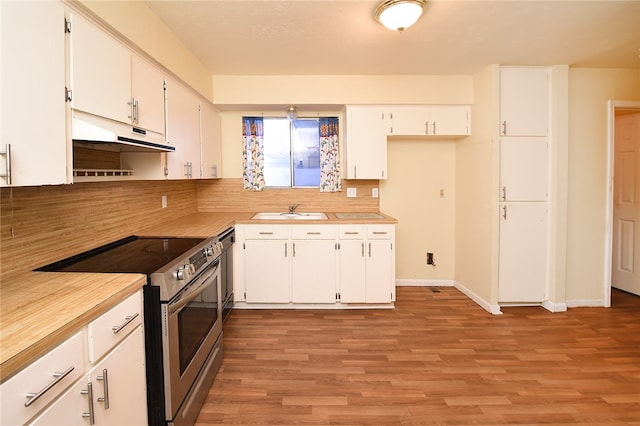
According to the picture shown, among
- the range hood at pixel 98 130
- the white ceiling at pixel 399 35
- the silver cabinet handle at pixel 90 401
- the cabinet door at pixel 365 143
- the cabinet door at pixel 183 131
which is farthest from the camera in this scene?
the cabinet door at pixel 365 143

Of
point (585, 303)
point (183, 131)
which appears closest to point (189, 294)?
point (183, 131)

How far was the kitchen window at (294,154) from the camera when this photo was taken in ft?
13.5

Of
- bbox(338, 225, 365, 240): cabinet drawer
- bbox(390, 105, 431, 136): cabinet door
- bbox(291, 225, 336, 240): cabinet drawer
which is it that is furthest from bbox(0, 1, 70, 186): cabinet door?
bbox(390, 105, 431, 136): cabinet door

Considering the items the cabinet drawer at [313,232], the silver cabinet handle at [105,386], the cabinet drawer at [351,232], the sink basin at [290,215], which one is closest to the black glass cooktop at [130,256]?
the silver cabinet handle at [105,386]

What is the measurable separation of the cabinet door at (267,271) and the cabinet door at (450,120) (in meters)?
2.11

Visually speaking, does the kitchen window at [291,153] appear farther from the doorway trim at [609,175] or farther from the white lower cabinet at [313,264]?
the doorway trim at [609,175]

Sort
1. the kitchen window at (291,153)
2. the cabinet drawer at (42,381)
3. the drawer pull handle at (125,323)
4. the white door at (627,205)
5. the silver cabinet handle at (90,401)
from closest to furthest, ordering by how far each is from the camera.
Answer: the cabinet drawer at (42,381)
the silver cabinet handle at (90,401)
the drawer pull handle at (125,323)
the white door at (627,205)
the kitchen window at (291,153)

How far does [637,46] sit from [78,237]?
456 cm

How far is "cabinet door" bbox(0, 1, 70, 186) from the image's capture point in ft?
3.80

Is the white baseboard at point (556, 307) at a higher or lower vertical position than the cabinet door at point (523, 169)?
lower

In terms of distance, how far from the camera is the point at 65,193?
6.31 ft

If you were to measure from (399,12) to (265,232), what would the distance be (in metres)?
2.24

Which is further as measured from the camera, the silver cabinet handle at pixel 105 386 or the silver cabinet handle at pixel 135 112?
the silver cabinet handle at pixel 135 112

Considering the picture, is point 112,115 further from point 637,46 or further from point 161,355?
point 637,46
